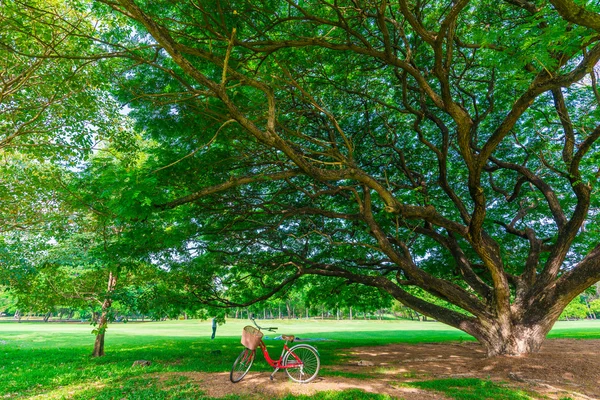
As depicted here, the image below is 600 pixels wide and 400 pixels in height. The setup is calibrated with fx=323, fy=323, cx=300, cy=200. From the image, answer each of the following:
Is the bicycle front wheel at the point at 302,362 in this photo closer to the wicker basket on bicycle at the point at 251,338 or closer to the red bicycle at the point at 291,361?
the red bicycle at the point at 291,361

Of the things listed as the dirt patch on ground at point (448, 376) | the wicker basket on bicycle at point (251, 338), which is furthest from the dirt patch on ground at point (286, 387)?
the wicker basket on bicycle at point (251, 338)

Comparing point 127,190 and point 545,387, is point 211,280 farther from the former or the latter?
point 545,387

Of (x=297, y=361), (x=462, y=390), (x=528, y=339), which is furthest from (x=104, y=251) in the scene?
(x=528, y=339)

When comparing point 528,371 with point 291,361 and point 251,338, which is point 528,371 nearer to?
point 291,361

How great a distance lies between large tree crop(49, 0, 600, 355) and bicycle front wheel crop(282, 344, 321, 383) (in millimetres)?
2678

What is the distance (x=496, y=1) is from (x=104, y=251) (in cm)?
1117

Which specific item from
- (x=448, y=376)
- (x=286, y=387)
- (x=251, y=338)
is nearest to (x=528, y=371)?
(x=448, y=376)

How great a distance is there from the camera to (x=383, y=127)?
32.2 feet

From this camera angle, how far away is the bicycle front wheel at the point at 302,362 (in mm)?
6492

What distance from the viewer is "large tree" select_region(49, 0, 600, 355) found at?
209 inches

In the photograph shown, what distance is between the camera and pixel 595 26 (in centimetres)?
318

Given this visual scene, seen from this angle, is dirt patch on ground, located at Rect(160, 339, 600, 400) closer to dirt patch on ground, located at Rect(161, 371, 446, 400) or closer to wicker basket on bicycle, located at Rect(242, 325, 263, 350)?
dirt patch on ground, located at Rect(161, 371, 446, 400)

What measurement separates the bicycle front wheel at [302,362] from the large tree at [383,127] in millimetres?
2678

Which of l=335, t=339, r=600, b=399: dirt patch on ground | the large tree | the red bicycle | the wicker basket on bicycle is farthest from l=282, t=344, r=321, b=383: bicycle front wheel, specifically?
the large tree
